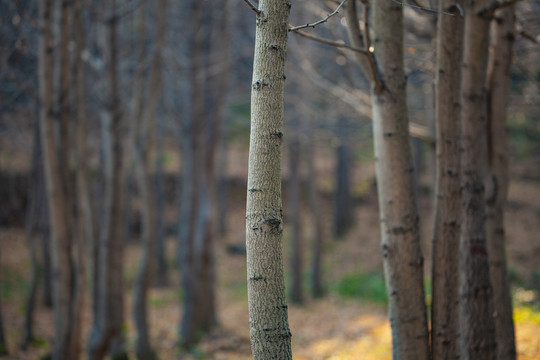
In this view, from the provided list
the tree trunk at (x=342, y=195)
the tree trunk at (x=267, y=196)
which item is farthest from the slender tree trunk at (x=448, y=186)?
the tree trunk at (x=342, y=195)

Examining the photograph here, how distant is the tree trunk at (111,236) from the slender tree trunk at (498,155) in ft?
16.9

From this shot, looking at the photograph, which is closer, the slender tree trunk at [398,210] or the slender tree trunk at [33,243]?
the slender tree trunk at [398,210]

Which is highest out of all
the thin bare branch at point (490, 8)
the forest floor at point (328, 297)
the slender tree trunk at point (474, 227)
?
the thin bare branch at point (490, 8)

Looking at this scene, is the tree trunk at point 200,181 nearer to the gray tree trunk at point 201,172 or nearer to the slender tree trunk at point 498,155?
the gray tree trunk at point 201,172

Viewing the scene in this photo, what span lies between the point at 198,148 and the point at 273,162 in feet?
27.1

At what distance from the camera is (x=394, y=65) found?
300 cm

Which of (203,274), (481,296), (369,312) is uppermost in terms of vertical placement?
(481,296)

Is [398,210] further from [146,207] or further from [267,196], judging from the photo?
[146,207]

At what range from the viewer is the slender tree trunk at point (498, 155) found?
13.3 feet

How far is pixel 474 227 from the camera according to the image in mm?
3197

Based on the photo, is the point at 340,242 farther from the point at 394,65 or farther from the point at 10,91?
the point at 394,65

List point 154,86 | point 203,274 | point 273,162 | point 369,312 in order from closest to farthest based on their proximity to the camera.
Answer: point 273,162 < point 154,86 < point 203,274 < point 369,312

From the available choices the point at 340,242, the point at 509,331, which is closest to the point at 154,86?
the point at 509,331

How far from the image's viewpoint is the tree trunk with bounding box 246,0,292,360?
82.0 inches
